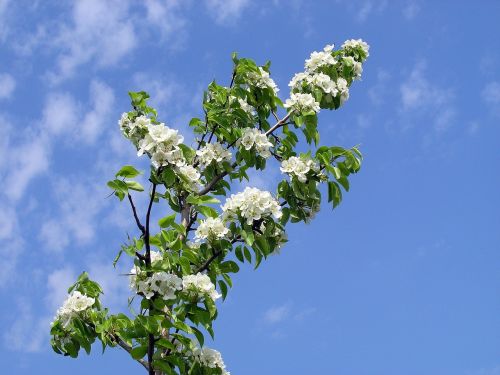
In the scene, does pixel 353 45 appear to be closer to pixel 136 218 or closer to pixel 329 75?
pixel 329 75

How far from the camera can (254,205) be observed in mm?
4887

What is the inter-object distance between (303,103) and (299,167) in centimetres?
93

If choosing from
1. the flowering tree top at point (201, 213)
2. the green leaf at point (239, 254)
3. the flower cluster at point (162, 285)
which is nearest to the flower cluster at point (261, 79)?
the flowering tree top at point (201, 213)

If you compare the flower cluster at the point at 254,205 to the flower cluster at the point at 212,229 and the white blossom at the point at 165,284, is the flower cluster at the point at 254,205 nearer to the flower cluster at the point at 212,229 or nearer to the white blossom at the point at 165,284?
the flower cluster at the point at 212,229

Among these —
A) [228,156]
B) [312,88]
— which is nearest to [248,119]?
[228,156]

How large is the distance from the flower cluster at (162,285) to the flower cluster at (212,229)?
544mm

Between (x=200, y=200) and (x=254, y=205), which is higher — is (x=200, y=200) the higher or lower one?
the higher one

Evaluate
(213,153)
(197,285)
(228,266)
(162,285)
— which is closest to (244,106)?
(213,153)

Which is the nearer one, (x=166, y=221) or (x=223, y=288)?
(x=166, y=221)

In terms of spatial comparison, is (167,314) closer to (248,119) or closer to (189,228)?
(189,228)

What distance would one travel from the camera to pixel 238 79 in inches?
240

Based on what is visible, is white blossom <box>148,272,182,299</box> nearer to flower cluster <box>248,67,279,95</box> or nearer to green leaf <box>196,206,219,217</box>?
green leaf <box>196,206,219,217</box>

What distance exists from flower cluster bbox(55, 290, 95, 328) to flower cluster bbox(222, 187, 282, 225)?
1219mm

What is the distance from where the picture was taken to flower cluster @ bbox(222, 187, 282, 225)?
4879 mm
